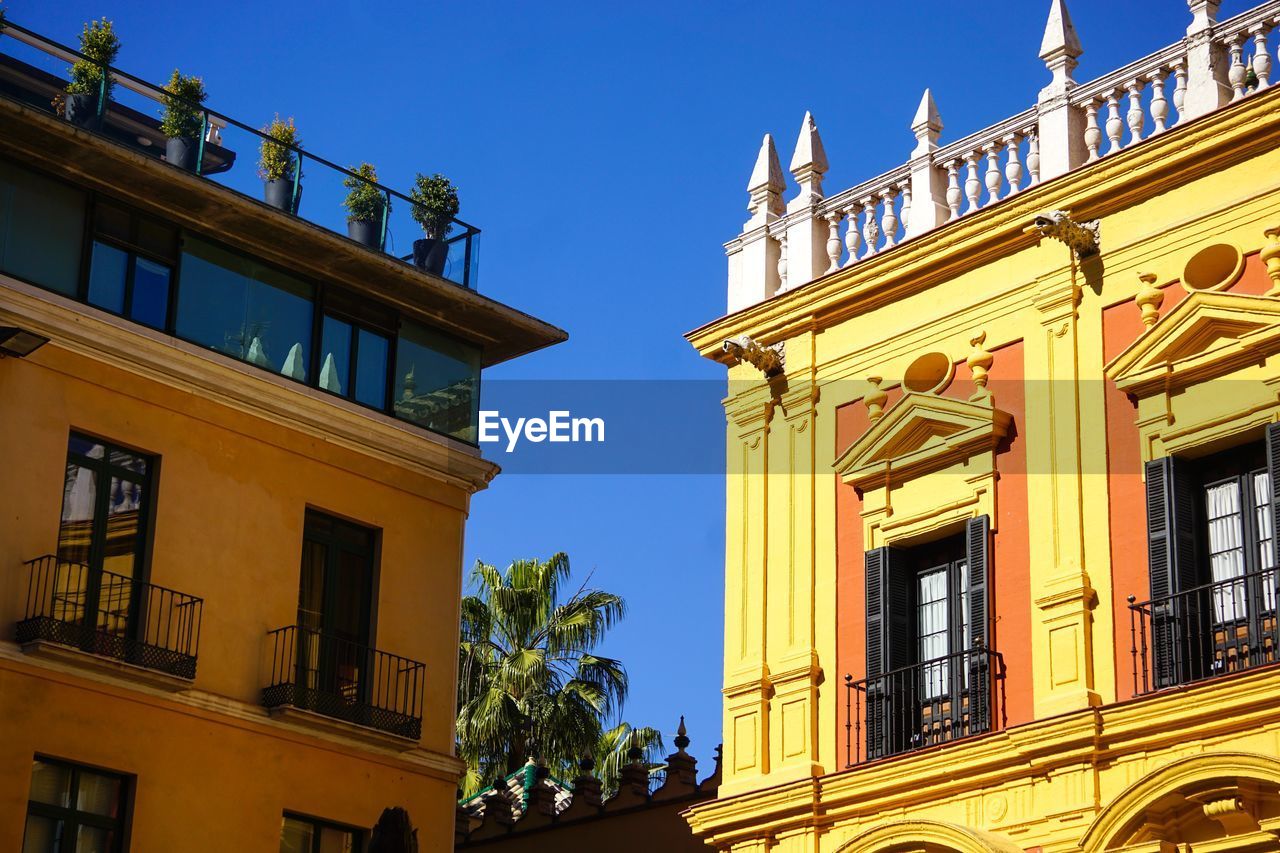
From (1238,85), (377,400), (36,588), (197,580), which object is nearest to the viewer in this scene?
(1238,85)

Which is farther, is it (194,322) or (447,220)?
(447,220)

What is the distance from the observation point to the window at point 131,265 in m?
21.3

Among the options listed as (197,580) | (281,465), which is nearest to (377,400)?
(281,465)

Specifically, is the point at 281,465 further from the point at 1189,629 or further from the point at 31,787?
the point at 1189,629

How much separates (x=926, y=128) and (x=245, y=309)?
7.41 m

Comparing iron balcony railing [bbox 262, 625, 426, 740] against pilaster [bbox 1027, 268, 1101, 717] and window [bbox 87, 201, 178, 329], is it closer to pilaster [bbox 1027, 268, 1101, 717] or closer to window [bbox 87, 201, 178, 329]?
window [bbox 87, 201, 178, 329]

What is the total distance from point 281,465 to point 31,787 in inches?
180

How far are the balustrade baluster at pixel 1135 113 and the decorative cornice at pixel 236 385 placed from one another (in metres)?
8.76

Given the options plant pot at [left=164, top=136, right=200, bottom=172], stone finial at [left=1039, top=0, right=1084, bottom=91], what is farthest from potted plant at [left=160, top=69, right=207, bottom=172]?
stone finial at [left=1039, top=0, right=1084, bottom=91]

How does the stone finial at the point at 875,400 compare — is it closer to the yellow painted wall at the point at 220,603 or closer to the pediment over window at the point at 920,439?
the pediment over window at the point at 920,439

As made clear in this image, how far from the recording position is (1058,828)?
17469 millimetres

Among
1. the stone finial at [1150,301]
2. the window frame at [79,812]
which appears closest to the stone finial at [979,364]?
the stone finial at [1150,301]

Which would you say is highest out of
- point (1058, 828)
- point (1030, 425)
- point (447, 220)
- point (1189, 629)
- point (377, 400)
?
point (447, 220)

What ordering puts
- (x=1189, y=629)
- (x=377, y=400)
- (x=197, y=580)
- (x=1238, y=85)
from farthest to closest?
(x=377, y=400) < (x=197, y=580) < (x=1238, y=85) < (x=1189, y=629)
